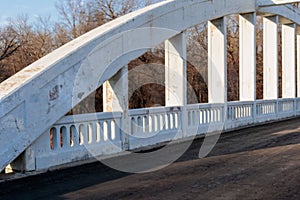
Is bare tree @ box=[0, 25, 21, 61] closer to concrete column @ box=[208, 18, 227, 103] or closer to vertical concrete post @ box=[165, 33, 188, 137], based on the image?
concrete column @ box=[208, 18, 227, 103]

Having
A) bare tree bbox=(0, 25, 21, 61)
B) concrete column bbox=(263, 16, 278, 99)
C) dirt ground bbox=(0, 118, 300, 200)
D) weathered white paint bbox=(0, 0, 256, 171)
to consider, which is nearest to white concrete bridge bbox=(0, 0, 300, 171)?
weathered white paint bbox=(0, 0, 256, 171)

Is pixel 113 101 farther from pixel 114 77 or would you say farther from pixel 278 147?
pixel 278 147

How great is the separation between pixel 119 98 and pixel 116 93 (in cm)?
12

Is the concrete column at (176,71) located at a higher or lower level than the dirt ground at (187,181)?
higher

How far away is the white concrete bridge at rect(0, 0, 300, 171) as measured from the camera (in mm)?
5809

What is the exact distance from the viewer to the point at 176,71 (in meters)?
10.0

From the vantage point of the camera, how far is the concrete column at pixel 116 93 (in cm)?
770

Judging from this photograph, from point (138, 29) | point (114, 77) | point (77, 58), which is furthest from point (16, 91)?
point (138, 29)

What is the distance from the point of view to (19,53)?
27219mm

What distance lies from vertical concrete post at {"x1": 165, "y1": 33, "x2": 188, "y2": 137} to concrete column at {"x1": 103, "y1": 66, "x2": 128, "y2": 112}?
7.45ft

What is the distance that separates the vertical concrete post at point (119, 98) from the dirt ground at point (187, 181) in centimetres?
122

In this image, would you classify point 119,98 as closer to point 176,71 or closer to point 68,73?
point 68,73

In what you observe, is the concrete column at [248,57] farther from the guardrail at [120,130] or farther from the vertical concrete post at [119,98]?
the vertical concrete post at [119,98]

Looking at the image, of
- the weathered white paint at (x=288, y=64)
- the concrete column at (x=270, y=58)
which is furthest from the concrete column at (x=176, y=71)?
the weathered white paint at (x=288, y=64)
